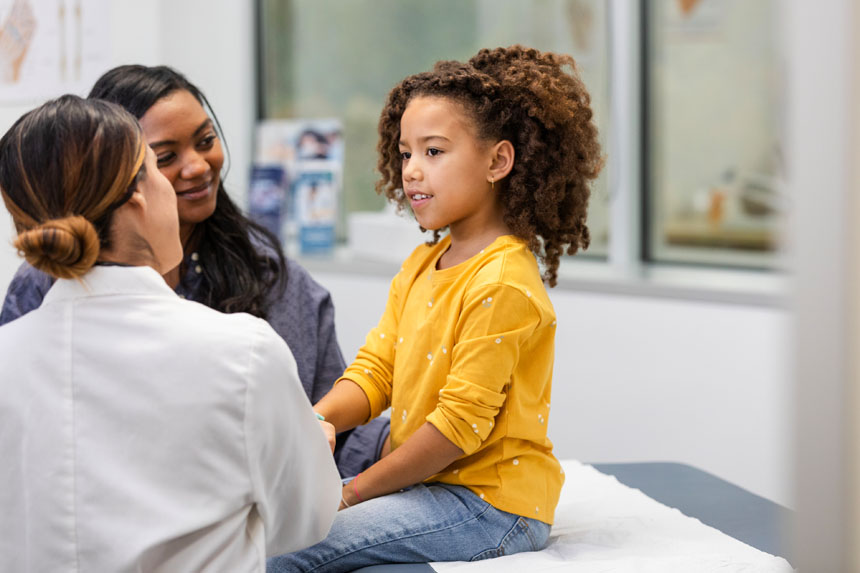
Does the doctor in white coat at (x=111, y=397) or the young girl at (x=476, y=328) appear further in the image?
the young girl at (x=476, y=328)

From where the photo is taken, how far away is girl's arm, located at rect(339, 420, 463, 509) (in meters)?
1.41

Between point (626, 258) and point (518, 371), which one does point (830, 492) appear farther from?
point (626, 258)

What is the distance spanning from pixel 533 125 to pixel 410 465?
0.54 meters

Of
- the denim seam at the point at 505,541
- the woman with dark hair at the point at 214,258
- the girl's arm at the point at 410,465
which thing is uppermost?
the woman with dark hair at the point at 214,258

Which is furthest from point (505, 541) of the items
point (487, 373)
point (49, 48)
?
point (49, 48)

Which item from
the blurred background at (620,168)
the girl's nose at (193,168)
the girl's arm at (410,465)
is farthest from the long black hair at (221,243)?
the girl's arm at (410,465)

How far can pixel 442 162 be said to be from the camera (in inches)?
58.5

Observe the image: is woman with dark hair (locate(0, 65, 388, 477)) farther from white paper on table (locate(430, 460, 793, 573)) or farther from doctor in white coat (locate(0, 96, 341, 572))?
doctor in white coat (locate(0, 96, 341, 572))

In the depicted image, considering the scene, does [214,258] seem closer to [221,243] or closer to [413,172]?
[221,243]

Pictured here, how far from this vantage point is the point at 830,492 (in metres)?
0.60

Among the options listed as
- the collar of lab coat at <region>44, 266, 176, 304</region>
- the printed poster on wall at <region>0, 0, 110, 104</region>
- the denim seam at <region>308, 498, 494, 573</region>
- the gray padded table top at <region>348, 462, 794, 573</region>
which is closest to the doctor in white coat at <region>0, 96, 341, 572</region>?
the collar of lab coat at <region>44, 266, 176, 304</region>

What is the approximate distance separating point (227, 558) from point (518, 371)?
529 mm

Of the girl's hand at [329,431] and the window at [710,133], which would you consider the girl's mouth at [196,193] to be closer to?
the girl's hand at [329,431]

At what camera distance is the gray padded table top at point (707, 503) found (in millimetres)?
1594
